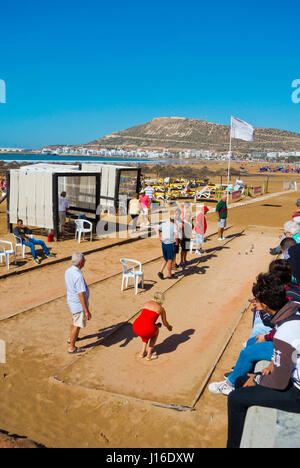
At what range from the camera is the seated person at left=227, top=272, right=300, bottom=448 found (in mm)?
2787

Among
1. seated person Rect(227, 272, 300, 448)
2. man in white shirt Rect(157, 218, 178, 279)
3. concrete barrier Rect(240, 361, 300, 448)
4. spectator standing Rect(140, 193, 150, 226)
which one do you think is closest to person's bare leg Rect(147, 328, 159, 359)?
seated person Rect(227, 272, 300, 448)

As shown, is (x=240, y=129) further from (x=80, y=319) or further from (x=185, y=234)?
(x=80, y=319)

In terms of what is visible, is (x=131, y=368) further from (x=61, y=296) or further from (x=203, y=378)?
(x=61, y=296)

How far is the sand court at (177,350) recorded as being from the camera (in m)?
4.49

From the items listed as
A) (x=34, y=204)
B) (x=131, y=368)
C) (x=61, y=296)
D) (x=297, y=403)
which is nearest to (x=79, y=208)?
(x=34, y=204)

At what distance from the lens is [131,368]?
493cm

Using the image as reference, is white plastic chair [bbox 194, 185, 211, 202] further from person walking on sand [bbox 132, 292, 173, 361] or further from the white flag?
person walking on sand [bbox 132, 292, 173, 361]

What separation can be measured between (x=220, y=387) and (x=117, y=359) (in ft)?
5.23

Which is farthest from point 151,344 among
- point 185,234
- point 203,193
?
point 203,193

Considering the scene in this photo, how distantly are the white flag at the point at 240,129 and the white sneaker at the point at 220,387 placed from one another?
1886 centimetres

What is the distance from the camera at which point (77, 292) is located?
5047 mm

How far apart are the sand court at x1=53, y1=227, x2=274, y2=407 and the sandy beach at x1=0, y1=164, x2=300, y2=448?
0.01 metres
